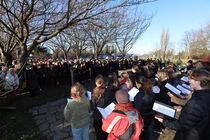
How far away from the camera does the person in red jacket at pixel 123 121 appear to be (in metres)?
1.60

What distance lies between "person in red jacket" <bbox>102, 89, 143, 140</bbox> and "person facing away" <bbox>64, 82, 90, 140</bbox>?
0.73 metres

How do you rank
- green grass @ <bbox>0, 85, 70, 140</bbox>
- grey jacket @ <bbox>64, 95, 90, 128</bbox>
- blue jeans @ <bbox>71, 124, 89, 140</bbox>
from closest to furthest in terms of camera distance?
1. grey jacket @ <bbox>64, 95, 90, 128</bbox>
2. blue jeans @ <bbox>71, 124, 89, 140</bbox>
3. green grass @ <bbox>0, 85, 70, 140</bbox>

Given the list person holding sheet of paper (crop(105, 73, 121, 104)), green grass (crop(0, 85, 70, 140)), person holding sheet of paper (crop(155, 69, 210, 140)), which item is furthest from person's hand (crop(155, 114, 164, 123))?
green grass (crop(0, 85, 70, 140))

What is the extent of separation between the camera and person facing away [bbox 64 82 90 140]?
219cm

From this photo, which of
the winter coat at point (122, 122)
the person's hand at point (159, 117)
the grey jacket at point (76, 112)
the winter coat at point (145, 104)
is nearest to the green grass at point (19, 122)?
the grey jacket at point (76, 112)

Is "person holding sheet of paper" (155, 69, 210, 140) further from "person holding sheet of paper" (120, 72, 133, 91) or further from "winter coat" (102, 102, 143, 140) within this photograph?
"person holding sheet of paper" (120, 72, 133, 91)

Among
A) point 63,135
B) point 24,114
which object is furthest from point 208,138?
point 24,114

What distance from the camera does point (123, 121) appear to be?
1.63m

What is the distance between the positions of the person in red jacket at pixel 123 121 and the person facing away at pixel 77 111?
73 cm

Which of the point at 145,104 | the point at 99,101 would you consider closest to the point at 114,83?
the point at 99,101

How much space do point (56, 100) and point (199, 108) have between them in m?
5.50

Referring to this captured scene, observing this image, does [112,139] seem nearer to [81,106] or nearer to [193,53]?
[81,106]

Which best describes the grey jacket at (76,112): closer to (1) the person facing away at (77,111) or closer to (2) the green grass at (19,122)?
(1) the person facing away at (77,111)

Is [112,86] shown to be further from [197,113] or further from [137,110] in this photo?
[197,113]
